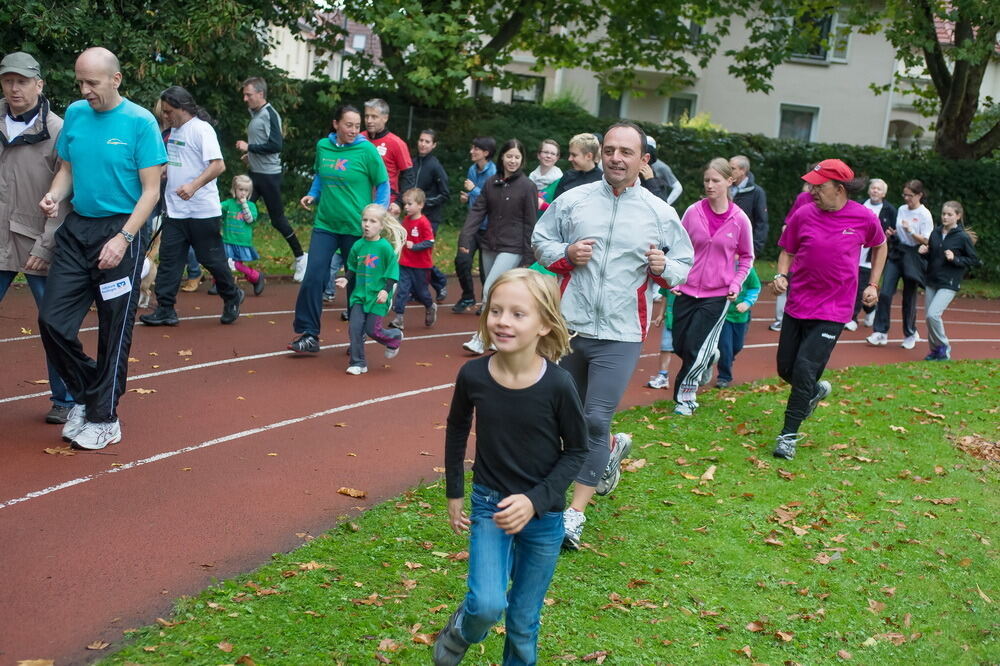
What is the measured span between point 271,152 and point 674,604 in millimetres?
9888

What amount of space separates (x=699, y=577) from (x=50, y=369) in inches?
191

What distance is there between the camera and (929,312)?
14328 mm

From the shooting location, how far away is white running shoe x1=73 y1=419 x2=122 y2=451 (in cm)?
753

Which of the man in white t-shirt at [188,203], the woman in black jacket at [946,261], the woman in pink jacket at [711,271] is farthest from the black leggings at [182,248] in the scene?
the woman in black jacket at [946,261]

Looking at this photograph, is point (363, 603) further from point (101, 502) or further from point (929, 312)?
point (929, 312)

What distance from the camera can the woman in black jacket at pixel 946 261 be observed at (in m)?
14.1

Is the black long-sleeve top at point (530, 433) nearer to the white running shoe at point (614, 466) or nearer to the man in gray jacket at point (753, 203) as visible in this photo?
the white running shoe at point (614, 466)

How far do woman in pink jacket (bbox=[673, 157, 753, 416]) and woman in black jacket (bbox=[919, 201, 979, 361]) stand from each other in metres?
5.62

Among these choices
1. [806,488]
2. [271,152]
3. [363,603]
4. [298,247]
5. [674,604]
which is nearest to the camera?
[363,603]

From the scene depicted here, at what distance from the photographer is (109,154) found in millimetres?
7293

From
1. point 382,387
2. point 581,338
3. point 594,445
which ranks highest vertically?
point 581,338

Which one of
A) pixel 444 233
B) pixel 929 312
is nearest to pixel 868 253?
pixel 929 312

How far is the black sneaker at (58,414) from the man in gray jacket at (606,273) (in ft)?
12.8

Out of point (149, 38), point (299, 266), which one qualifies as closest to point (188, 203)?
point (299, 266)
